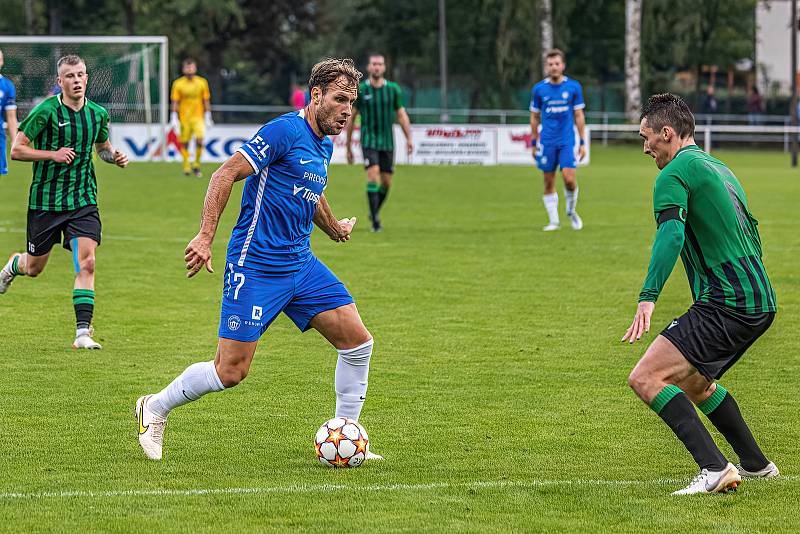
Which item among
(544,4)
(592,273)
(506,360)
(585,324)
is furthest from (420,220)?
(544,4)

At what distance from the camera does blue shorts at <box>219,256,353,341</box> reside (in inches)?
234

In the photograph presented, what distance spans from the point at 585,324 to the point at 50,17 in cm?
4549

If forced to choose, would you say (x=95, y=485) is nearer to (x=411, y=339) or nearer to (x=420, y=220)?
(x=411, y=339)

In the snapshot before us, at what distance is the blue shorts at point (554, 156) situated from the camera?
16.5 meters

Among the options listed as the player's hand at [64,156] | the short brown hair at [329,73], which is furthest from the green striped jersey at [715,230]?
the player's hand at [64,156]

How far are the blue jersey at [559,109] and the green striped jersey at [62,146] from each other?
27.2 ft

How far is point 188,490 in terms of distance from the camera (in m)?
5.65

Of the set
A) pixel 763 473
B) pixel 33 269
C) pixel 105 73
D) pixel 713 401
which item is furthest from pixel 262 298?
pixel 105 73

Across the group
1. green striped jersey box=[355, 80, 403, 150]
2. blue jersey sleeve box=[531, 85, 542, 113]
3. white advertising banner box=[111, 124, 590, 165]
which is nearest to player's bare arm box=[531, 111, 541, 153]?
blue jersey sleeve box=[531, 85, 542, 113]

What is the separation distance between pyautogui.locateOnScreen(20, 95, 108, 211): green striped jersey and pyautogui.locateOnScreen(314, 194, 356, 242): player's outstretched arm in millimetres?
3150

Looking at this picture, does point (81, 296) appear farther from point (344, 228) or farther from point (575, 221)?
point (575, 221)

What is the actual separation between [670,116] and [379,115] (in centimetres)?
1134

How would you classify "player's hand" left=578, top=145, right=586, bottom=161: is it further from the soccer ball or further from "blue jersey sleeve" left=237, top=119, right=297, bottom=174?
"blue jersey sleeve" left=237, top=119, right=297, bottom=174

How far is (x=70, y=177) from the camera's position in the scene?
9125mm
